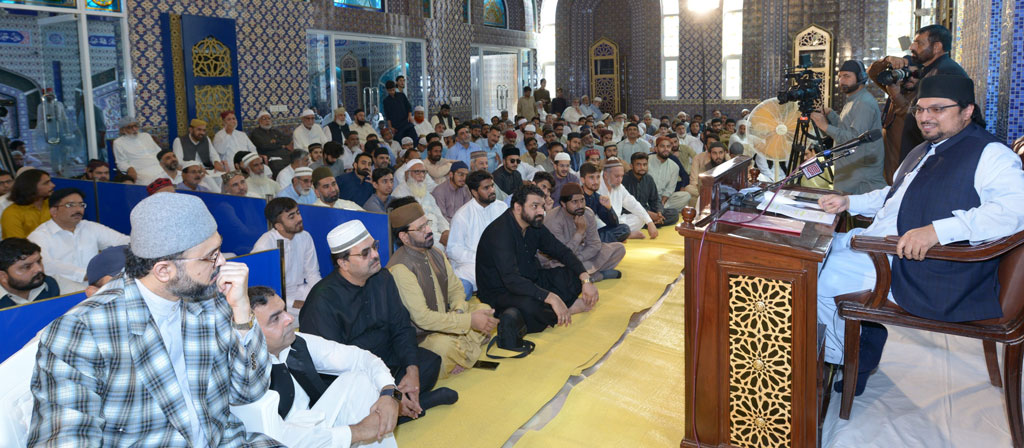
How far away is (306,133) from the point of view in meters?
8.03

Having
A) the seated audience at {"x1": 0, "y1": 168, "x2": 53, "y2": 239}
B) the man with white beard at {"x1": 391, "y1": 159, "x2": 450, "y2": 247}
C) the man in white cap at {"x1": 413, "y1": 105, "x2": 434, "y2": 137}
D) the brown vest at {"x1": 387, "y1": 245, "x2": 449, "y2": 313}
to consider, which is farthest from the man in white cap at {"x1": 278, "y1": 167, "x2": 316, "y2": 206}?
the man in white cap at {"x1": 413, "y1": 105, "x2": 434, "y2": 137}

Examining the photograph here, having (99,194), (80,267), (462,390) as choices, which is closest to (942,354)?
(462,390)

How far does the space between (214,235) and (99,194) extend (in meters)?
4.05

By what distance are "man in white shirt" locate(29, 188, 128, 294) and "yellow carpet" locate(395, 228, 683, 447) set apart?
89.0 inches

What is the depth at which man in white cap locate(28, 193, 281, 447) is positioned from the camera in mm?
1342

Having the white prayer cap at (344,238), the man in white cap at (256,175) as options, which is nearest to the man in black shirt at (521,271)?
the white prayer cap at (344,238)

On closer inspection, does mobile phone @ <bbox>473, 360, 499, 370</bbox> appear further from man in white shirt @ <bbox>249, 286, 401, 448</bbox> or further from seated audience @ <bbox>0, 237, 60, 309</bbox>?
seated audience @ <bbox>0, 237, 60, 309</bbox>

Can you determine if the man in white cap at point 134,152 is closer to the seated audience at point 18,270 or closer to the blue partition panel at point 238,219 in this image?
the blue partition panel at point 238,219

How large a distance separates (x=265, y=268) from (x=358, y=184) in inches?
114

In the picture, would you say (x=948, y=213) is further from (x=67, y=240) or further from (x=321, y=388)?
(x=67, y=240)

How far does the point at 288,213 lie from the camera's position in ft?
12.1

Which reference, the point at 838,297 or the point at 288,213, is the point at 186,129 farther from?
the point at 838,297

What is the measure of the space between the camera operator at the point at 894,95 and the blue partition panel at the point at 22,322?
3.82 m

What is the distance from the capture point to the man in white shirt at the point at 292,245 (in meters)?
3.68
